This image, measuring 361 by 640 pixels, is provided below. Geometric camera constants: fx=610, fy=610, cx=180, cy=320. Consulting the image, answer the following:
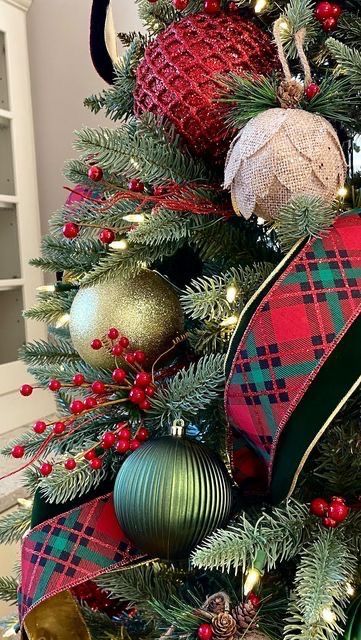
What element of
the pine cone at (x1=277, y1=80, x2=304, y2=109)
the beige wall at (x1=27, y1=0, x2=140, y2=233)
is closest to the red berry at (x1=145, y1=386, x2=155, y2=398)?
the pine cone at (x1=277, y1=80, x2=304, y2=109)

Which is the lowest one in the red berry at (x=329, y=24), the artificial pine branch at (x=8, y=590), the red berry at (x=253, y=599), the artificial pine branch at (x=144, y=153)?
the artificial pine branch at (x=8, y=590)

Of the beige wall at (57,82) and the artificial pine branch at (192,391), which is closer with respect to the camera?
the artificial pine branch at (192,391)

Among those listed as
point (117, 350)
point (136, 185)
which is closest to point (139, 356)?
point (117, 350)

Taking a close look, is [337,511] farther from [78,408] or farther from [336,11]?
[336,11]

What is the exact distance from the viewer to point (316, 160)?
0.35 metres

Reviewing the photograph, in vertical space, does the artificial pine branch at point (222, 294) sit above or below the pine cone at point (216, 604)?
above

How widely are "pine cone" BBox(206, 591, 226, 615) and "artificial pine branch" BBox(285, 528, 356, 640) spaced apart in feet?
0.13

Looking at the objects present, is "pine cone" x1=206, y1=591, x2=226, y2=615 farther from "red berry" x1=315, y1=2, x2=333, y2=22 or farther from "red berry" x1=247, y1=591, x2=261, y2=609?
"red berry" x1=315, y1=2, x2=333, y2=22

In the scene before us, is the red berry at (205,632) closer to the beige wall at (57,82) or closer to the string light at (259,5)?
the string light at (259,5)

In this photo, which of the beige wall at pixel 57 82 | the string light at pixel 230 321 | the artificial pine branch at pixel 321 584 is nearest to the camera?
the artificial pine branch at pixel 321 584

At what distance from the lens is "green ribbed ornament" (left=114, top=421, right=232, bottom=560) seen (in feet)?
1.16

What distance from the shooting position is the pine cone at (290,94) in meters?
0.38

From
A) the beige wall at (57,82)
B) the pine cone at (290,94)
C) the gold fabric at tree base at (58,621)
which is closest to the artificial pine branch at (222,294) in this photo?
the pine cone at (290,94)

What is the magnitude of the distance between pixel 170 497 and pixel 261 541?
A: 57 millimetres
